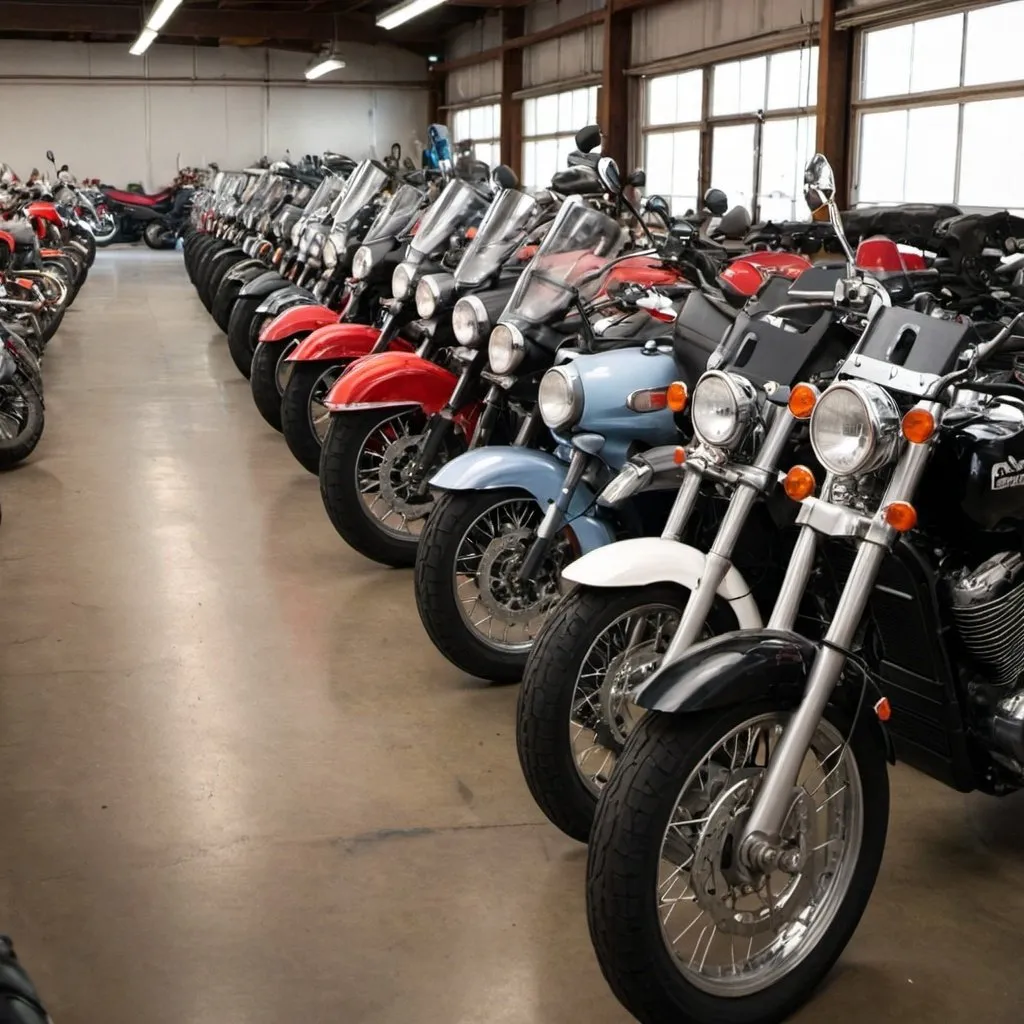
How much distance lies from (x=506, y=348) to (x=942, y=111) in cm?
659

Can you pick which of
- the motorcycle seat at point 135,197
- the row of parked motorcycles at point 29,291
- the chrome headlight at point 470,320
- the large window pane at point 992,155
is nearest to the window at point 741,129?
the large window pane at point 992,155

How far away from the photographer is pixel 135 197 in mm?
23203

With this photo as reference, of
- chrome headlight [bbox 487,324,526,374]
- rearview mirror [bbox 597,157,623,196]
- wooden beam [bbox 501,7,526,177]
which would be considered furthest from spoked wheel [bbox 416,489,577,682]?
wooden beam [bbox 501,7,526,177]

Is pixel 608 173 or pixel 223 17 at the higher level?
pixel 223 17

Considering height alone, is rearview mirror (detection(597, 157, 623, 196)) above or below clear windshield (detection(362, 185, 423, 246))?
above

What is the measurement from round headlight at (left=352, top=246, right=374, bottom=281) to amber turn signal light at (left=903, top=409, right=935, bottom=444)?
391 centimetres

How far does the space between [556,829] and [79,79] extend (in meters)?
24.4

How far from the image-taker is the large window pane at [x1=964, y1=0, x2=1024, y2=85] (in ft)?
27.1

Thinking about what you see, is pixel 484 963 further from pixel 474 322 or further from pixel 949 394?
pixel 474 322

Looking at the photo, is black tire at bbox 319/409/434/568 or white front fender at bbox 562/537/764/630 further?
black tire at bbox 319/409/434/568

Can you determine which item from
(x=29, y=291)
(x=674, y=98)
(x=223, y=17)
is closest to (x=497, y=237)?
(x=29, y=291)

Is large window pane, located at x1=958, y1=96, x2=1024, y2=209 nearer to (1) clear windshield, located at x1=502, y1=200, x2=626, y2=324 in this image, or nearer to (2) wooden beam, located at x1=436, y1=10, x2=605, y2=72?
(1) clear windshield, located at x1=502, y1=200, x2=626, y2=324

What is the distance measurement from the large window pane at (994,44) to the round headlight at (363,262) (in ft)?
15.5

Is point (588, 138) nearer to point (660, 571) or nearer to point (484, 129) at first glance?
point (660, 571)
